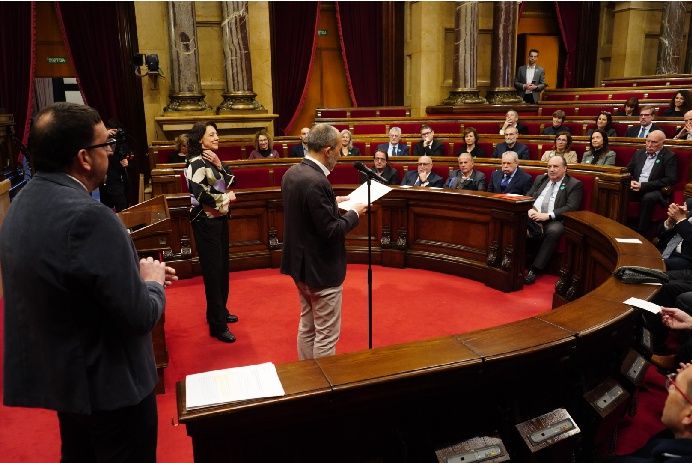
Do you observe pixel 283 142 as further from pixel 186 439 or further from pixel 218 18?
pixel 186 439

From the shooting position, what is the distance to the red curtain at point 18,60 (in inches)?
313

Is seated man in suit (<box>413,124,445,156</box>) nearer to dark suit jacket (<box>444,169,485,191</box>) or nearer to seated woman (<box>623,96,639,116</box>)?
dark suit jacket (<box>444,169,485,191</box>)

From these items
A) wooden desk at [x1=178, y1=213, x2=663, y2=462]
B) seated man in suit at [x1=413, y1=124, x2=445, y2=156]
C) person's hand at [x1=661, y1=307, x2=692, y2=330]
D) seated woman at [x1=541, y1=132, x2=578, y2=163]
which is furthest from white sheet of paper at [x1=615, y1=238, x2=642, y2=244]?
seated man in suit at [x1=413, y1=124, x2=445, y2=156]

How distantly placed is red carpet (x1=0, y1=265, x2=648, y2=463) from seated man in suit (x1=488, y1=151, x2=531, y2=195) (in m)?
0.89

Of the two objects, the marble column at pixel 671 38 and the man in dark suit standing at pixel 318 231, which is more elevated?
the marble column at pixel 671 38

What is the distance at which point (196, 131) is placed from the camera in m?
3.30

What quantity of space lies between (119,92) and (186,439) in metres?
7.40

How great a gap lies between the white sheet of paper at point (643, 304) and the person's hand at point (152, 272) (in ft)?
5.89

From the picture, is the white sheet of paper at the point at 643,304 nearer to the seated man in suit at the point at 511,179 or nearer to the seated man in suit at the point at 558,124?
the seated man in suit at the point at 511,179

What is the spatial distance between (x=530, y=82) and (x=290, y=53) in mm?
4316

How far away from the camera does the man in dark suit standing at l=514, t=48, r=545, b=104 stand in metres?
9.37

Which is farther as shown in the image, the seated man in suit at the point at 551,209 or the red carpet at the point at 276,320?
Result: the seated man in suit at the point at 551,209

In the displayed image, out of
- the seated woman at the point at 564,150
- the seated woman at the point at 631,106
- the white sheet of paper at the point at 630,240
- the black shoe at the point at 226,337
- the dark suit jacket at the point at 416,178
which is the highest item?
the seated woman at the point at 631,106

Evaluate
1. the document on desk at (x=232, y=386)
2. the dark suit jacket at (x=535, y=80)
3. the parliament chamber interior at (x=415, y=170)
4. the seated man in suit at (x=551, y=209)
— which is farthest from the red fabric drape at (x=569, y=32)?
the document on desk at (x=232, y=386)
